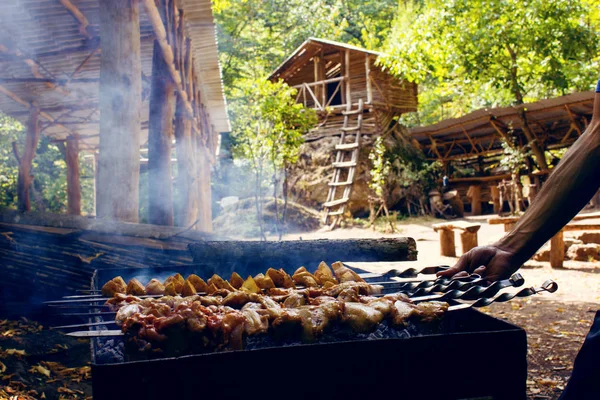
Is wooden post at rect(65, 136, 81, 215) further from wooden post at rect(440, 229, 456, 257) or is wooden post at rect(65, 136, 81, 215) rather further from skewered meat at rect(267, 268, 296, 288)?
skewered meat at rect(267, 268, 296, 288)

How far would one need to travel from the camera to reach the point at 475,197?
23.1 meters

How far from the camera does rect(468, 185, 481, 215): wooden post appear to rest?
23.0 meters

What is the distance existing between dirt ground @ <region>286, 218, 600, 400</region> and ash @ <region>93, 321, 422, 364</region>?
196cm

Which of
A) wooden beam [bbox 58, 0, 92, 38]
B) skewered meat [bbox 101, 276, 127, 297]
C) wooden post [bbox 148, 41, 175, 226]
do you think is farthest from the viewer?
wooden post [bbox 148, 41, 175, 226]

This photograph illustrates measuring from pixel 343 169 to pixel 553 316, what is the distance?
16464 millimetres

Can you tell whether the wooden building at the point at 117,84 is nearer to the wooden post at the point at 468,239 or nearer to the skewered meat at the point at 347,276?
the skewered meat at the point at 347,276

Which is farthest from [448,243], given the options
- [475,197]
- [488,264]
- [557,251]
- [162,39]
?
[475,197]

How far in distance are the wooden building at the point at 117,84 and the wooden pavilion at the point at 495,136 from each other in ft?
37.0

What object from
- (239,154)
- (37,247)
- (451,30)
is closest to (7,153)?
(239,154)

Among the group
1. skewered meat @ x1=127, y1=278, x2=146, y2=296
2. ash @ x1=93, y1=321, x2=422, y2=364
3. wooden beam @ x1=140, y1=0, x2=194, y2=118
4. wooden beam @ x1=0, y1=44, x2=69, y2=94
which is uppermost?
wooden beam @ x1=0, y1=44, x2=69, y2=94

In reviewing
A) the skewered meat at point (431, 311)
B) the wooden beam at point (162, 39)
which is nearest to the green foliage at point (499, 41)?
the wooden beam at point (162, 39)

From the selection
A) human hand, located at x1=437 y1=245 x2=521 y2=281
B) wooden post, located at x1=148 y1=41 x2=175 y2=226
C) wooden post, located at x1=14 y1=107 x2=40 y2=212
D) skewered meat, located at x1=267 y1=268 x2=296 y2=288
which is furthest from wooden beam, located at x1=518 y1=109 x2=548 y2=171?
skewered meat, located at x1=267 y1=268 x2=296 y2=288

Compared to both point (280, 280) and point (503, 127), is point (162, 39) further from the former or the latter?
point (503, 127)

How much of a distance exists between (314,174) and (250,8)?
1524 cm
